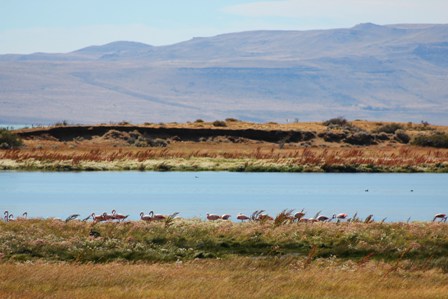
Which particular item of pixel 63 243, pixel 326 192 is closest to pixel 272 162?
pixel 326 192

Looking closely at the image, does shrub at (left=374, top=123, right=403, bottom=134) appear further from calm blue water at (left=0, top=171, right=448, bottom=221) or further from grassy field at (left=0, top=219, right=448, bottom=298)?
grassy field at (left=0, top=219, right=448, bottom=298)

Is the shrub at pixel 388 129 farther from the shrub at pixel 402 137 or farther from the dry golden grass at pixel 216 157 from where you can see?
the dry golden grass at pixel 216 157

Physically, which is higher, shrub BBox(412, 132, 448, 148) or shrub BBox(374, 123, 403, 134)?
shrub BBox(412, 132, 448, 148)

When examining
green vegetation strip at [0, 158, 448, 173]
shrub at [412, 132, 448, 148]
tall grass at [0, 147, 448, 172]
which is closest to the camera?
green vegetation strip at [0, 158, 448, 173]

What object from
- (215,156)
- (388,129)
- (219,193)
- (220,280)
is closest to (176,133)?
(215,156)

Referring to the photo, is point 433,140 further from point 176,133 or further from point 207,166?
point 207,166

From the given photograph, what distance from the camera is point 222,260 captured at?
25.0 metres

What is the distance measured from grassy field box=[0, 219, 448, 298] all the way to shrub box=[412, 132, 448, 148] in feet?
176

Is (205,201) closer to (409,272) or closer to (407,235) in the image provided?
(407,235)

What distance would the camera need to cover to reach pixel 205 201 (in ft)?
143

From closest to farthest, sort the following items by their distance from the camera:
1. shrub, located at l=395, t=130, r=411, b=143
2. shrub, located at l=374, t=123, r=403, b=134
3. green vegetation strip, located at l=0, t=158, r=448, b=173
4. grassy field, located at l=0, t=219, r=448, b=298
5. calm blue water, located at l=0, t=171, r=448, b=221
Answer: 1. grassy field, located at l=0, t=219, r=448, b=298
2. calm blue water, located at l=0, t=171, r=448, b=221
3. green vegetation strip, located at l=0, t=158, r=448, b=173
4. shrub, located at l=395, t=130, r=411, b=143
5. shrub, located at l=374, t=123, r=403, b=134

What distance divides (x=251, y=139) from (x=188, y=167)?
70.8ft

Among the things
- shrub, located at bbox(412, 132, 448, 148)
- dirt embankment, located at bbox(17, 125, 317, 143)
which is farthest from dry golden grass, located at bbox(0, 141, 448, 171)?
dirt embankment, located at bbox(17, 125, 317, 143)

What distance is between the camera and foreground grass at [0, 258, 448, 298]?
20547mm
